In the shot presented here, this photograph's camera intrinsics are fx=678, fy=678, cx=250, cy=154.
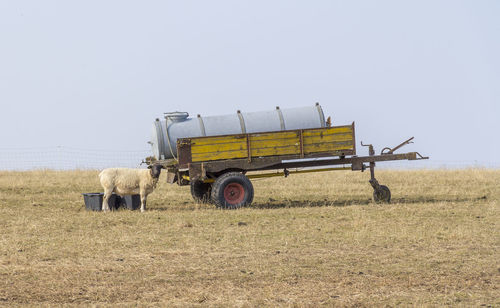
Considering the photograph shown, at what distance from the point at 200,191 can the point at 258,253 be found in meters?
8.19

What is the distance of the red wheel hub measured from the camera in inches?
670

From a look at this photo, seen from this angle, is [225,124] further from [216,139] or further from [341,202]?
[341,202]

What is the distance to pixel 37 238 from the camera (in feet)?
41.5

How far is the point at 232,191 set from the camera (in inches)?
673

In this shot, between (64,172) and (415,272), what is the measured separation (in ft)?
64.7

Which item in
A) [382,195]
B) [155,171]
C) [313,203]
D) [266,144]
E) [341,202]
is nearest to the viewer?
[155,171]

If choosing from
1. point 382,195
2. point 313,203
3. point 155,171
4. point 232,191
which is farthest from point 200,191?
point 382,195

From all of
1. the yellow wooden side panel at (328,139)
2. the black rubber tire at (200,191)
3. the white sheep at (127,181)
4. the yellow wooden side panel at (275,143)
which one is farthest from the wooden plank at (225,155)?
the black rubber tire at (200,191)

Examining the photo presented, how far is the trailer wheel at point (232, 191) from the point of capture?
16.8 metres

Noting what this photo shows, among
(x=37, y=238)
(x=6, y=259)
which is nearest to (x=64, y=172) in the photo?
(x=37, y=238)

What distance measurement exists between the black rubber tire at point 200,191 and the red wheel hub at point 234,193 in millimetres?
1727

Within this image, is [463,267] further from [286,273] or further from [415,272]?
[286,273]

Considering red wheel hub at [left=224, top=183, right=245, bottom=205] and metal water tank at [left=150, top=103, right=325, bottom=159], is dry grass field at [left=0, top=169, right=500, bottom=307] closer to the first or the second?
red wheel hub at [left=224, top=183, right=245, bottom=205]

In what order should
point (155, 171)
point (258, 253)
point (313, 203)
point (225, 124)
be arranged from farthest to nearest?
point (313, 203)
point (225, 124)
point (155, 171)
point (258, 253)
